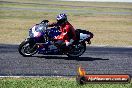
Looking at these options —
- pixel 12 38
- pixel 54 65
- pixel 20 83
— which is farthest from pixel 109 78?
pixel 12 38

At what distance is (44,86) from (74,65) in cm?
440

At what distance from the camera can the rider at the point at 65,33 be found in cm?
1672

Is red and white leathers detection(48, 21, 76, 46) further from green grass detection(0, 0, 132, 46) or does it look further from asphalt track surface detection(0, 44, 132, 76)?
green grass detection(0, 0, 132, 46)

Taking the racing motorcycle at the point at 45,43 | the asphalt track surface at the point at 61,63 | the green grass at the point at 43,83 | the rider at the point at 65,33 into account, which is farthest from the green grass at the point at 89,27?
the green grass at the point at 43,83

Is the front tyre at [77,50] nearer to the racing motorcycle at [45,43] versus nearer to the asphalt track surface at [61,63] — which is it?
the racing motorcycle at [45,43]

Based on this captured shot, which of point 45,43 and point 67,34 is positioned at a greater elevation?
point 67,34

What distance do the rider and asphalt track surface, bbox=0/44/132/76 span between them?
2.29 ft

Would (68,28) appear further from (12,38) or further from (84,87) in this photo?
(12,38)

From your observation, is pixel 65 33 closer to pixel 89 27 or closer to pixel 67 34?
pixel 67 34

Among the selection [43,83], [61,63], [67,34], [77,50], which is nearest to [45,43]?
[67,34]

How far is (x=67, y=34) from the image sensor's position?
55.2 ft

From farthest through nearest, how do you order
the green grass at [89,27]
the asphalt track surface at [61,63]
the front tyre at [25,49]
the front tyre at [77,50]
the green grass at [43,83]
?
1. the green grass at [89,27]
2. the front tyre at [77,50]
3. the front tyre at [25,49]
4. the asphalt track surface at [61,63]
5. the green grass at [43,83]

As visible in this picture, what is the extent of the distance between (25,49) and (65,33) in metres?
1.79

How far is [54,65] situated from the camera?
1488 centimetres
